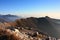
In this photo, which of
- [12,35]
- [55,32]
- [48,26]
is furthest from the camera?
[48,26]

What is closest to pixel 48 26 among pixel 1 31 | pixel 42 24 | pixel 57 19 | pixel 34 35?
pixel 42 24

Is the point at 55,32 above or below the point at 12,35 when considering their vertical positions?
below

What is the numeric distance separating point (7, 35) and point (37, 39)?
3.86 metres

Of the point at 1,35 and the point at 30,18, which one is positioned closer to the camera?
the point at 1,35

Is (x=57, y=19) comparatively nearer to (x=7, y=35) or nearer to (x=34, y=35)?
(x=34, y=35)

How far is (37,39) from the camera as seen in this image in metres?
18.5

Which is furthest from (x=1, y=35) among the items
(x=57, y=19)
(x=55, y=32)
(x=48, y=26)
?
(x=57, y=19)

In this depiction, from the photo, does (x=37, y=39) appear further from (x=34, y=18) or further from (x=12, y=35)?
(x=34, y=18)

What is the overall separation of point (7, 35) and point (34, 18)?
23.9 meters

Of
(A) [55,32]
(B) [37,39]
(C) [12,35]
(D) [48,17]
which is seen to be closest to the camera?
(C) [12,35]

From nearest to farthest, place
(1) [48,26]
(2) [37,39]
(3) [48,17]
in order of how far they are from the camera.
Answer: (2) [37,39] < (1) [48,26] < (3) [48,17]

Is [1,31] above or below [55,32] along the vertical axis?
above

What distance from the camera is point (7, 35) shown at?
15.3 metres

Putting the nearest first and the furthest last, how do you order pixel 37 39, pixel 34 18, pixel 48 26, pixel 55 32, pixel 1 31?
pixel 1 31, pixel 37 39, pixel 55 32, pixel 48 26, pixel 34 18
